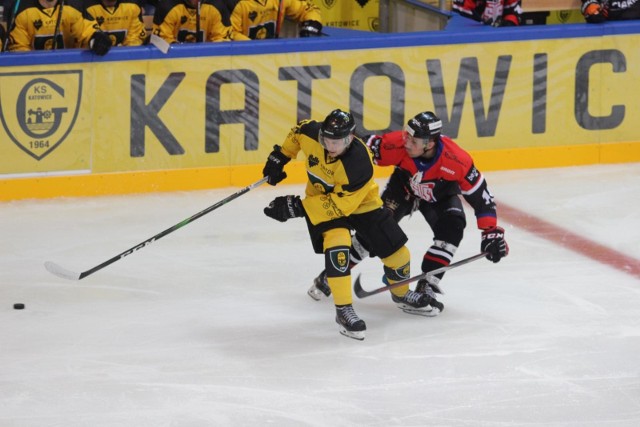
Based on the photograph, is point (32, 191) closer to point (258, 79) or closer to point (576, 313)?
point (258, 79)

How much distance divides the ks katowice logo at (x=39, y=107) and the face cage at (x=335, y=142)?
9.58 ft

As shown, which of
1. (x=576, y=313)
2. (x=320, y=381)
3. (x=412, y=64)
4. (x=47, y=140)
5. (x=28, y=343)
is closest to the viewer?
(x=320, y=381)

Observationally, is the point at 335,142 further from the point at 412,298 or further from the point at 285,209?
the point at 412,298

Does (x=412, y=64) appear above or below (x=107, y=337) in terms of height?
above

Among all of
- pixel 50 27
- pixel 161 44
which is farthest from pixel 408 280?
pixel 50 27

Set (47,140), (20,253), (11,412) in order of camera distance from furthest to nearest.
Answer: (47,140) < (20,253) < (11,412)

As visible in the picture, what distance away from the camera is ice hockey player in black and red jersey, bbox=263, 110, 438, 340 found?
525 cm

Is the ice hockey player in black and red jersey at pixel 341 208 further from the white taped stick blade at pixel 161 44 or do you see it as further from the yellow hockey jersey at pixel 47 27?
the yellow hockey jersey at pixel 47 27

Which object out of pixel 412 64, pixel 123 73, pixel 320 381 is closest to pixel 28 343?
pixel 320 381

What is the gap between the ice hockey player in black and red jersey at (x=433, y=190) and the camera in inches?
213

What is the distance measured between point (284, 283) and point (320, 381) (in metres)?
1.47

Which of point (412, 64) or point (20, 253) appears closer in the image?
point (20, 253)

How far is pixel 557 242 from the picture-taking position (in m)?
6.94

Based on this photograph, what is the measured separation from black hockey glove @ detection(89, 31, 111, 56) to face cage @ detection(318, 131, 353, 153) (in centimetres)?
283
